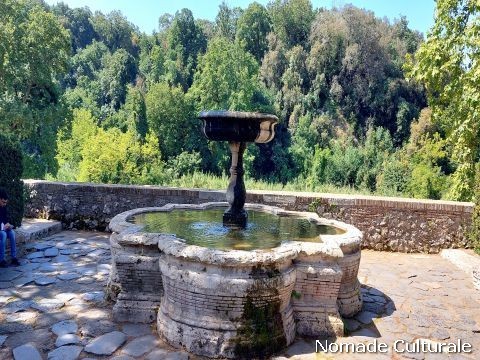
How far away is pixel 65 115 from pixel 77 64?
37.1 m

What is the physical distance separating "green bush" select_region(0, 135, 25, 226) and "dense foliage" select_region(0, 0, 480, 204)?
7.37 m

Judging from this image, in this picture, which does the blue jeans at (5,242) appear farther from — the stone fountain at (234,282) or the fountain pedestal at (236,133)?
the fountain pedestal at (236,133)

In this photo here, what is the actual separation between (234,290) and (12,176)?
4.76m

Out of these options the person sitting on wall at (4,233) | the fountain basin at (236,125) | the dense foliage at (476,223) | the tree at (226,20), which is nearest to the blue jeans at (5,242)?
the person sitting on wall at (4,233)

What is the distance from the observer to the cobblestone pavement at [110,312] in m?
3.46

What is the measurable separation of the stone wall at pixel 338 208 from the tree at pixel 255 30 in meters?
36.7

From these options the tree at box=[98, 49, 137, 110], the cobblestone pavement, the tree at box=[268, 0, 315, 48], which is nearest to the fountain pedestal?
the cobblestone pavement

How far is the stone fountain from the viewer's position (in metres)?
3.45

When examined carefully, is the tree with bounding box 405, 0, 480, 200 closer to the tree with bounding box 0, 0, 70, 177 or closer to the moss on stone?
the moss on stone

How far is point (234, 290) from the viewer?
11.3ft

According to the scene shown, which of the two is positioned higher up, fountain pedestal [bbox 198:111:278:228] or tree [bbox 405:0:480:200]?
tree [bbox 405:0:480:200]

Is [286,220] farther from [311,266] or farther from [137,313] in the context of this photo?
[137,313]

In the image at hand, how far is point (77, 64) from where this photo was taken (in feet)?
171

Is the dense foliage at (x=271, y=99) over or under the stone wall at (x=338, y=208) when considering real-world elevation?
over
